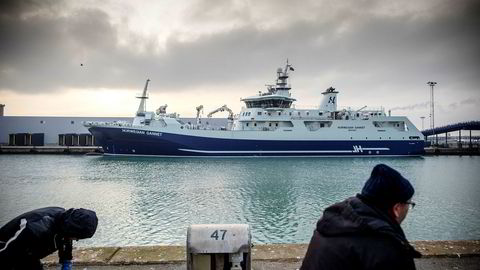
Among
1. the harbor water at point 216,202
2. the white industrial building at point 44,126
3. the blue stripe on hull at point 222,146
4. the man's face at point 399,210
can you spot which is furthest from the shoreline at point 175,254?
the white industrial building at point 44,126

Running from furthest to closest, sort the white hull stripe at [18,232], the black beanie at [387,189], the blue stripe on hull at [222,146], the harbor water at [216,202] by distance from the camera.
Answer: the blue stripe on hull at [222,146] → the harbor water at [216,202] → the white hull stripe at [18,232] → the black beanie at [387,189]

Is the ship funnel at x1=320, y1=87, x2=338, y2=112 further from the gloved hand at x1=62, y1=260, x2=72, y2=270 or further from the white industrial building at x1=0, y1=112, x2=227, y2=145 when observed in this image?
the gloved hand at x1=62, y1=260, x2=72, y2=270

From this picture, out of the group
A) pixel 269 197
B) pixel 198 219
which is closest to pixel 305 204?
pixel 269 197

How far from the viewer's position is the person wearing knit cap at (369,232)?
1235 mm

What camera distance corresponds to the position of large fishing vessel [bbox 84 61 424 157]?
99.8ft

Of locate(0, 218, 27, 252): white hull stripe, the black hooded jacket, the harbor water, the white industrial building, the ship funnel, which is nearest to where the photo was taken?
the black hooded jacket

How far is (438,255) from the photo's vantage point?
11.5 ft

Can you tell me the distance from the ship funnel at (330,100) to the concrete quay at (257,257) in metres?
32.8

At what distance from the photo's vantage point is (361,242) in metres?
1.25

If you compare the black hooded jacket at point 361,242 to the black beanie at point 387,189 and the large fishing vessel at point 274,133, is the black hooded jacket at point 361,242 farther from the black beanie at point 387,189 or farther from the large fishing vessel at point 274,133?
the large fishing vessel at point 274,133

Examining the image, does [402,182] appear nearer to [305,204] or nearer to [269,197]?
[305,204]

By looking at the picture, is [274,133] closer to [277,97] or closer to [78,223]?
[277,97]

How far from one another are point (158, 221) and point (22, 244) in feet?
21.4

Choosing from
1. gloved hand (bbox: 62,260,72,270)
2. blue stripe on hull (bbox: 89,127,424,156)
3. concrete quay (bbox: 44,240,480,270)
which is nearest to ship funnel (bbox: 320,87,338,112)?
blue stripe on hull (bbox: 89,127,424,156)
